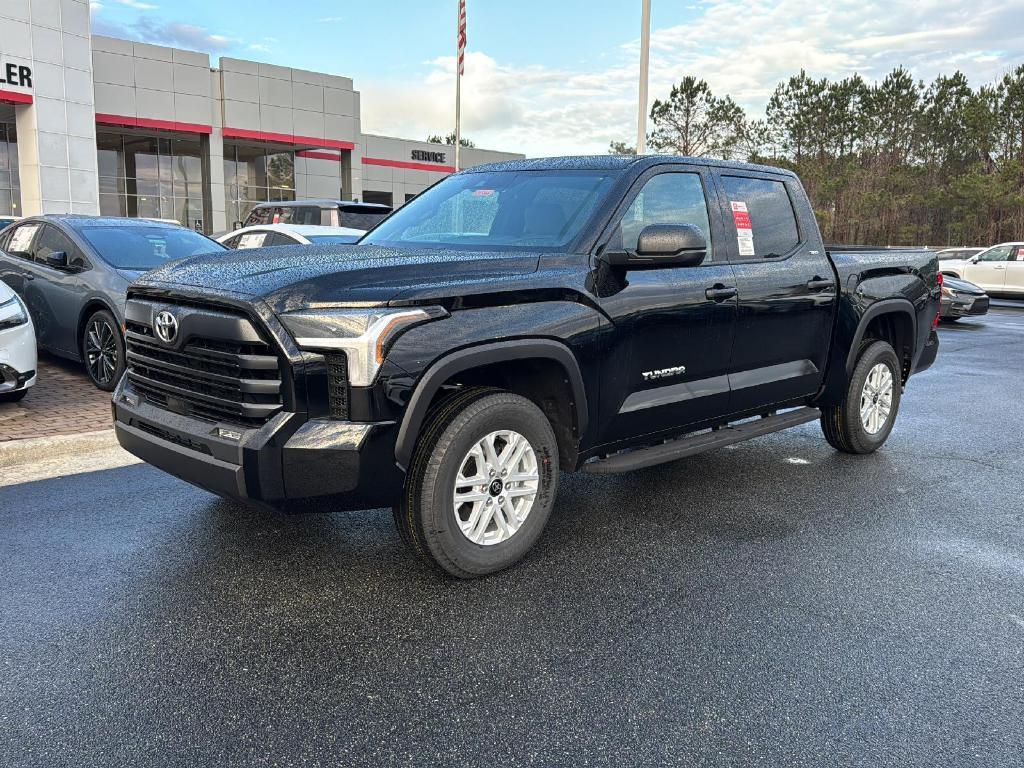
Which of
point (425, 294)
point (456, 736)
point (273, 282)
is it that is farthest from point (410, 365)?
point (456, 736)

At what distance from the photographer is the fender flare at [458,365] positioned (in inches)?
137

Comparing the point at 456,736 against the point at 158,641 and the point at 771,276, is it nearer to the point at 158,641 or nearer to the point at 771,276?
the point at 158,641

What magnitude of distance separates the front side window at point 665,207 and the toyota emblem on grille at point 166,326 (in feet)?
6.89

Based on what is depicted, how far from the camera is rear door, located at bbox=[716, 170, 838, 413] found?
5043 mm

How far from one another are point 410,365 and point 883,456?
444 cm

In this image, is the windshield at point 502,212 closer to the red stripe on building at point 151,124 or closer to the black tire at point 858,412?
the black tire at point 858,412

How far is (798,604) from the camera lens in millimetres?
3760

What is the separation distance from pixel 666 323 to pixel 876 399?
2.71 metres

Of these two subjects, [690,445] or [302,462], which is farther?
[690,445]

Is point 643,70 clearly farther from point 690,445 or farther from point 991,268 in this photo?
point 991,268

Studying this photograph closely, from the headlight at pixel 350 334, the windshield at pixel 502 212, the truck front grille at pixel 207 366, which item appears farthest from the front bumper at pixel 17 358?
the headlight at pixel 350 334

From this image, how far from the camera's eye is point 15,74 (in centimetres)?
2497

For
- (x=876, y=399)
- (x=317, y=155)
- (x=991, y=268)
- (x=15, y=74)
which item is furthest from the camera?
(x=317, y=155)

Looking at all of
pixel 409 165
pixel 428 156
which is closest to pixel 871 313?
pixel 409 165
